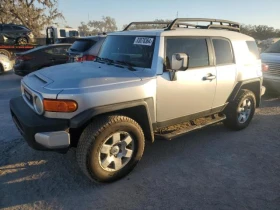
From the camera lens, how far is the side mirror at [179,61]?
311 centimetres

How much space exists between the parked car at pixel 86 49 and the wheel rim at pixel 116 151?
471 centimetres

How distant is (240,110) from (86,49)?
5036mm

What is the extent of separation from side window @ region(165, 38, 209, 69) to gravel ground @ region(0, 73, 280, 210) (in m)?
1.43

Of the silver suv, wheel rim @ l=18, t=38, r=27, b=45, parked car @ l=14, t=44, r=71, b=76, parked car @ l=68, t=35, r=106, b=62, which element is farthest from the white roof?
wheel rim @ l=18, t=38, r=27, b=45

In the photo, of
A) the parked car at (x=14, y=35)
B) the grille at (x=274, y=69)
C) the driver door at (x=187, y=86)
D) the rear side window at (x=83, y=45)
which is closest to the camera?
the driver door at (x=187, y=86)

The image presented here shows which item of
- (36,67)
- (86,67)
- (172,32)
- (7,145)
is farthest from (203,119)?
(36,67)

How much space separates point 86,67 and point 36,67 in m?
6.60

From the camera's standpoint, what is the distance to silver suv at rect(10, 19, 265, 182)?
2.74 m

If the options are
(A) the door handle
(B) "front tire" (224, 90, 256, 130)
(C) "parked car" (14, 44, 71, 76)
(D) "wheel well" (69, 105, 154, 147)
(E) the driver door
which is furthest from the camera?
(C) "parked car" (14, 44, 71, 76)

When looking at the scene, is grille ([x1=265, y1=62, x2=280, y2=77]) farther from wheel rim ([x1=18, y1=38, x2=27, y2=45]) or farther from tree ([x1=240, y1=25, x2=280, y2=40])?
tree ([x1=240, y1=25, x2=280, y2=40])

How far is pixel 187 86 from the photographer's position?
3600 millimetres

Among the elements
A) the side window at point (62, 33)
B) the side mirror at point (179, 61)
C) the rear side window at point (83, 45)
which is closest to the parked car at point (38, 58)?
the rear side window at point (83, 45)

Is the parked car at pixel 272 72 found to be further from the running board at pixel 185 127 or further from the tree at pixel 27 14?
the tree at pixel 27 14

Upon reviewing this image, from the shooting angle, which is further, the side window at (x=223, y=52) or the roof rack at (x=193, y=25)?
the side window at (x=223, y=52)
